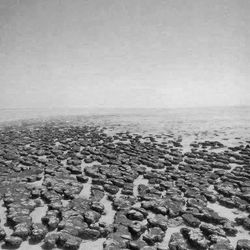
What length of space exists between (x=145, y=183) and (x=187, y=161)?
9.85 ft

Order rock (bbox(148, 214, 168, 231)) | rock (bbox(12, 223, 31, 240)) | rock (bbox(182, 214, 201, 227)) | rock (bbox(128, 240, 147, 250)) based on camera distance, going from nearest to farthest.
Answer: rock (bbox(128, 240, 147, 250))
rock (bbox(12, 223, 31, 240))
rock (bbox(148, 214, 168, 231))
rock (bbox(182, 214, 201, 227))

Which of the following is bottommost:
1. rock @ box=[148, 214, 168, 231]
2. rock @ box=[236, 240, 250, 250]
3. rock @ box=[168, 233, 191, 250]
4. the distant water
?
rock @ box=[236, 240, 250, 250]

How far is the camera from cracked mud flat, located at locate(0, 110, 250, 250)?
5098 millimetres

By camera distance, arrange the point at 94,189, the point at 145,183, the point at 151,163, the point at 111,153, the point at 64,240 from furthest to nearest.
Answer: the point at 111,153, the point at 151,163, the point at 145,183, the point at 94,189, the point at 64,240

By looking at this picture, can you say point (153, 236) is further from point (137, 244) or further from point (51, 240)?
point (51, 240)

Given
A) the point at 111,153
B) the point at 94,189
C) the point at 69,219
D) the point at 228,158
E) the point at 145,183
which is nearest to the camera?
the point at 69,219

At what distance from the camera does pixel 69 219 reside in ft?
18.4

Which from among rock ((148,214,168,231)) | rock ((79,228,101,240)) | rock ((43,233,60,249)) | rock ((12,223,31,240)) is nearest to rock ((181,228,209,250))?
rock ((148,214,168,231))

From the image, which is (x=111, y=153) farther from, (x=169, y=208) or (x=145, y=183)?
(x=169, y=208)

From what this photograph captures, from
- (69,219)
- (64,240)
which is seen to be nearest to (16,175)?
(69,219)

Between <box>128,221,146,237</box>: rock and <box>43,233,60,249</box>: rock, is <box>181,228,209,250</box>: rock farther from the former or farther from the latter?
<box>43,233,60,249</box>: rock

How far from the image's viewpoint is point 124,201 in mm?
6758

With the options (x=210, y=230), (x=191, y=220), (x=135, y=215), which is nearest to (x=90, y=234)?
(x=135, y=215)

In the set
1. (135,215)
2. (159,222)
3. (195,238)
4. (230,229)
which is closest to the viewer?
(195,238)
